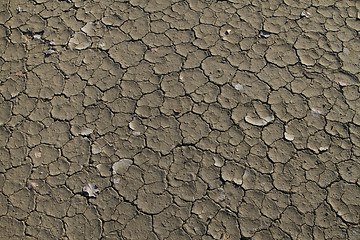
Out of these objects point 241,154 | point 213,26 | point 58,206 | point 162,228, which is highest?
point 213,26

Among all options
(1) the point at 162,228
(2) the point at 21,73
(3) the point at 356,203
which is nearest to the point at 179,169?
(1) the point at 162,228

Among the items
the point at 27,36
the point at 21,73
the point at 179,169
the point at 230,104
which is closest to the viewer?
the point at 179,169

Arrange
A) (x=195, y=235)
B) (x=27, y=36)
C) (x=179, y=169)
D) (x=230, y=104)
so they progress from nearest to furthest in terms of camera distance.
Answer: (x=195, y=235)
(x=179, y=169)
(x=230, y=104)
(x=27, y=36)

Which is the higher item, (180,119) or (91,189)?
(180,119)

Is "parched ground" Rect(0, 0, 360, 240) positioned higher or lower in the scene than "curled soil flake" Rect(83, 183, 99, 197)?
higher

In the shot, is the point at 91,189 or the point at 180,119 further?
the point at 180,119

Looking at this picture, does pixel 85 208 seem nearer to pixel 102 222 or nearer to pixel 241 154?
pixel 102 222

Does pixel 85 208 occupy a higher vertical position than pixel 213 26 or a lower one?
lower

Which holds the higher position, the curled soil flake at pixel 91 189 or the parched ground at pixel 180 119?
the parched ground at pixel 180 119
